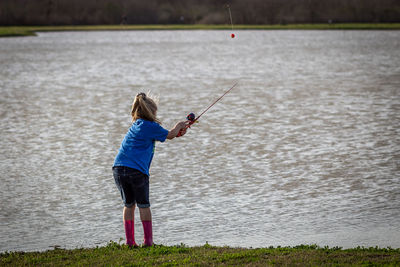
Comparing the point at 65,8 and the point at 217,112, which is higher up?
the point at 65,8

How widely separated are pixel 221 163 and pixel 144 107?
196 inches

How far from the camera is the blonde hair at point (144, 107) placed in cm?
670

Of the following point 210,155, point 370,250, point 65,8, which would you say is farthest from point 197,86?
point 65,8

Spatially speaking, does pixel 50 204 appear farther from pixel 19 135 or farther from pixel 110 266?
pixel 19 135

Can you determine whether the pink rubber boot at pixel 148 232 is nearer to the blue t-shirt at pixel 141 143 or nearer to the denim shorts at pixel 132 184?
the denim shorts at pixel 132 184

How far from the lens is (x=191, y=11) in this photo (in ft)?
319

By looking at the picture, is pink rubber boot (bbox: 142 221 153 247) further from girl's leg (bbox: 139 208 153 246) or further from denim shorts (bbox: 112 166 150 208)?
denim shorts (bbox: 112 166 150 208)

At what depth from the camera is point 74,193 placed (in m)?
9.74

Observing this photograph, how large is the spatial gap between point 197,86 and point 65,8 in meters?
77.0

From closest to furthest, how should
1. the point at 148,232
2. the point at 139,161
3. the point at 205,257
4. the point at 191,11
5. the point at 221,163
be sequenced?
the point at 205,257 → the point at 139,161 → the point at 148,232 → the point at 221,163 → the point at 191,11

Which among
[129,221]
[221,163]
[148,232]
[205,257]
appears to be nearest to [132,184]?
[129,221]

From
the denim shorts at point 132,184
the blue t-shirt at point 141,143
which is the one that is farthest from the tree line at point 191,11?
the denim shorts at point 132,184

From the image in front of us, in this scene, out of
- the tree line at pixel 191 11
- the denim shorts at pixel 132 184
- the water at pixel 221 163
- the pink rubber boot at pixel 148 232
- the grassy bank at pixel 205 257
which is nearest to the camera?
the grassy bank at pixel 205 257

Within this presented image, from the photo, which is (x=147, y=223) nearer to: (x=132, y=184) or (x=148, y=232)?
(x=148, y=232)
